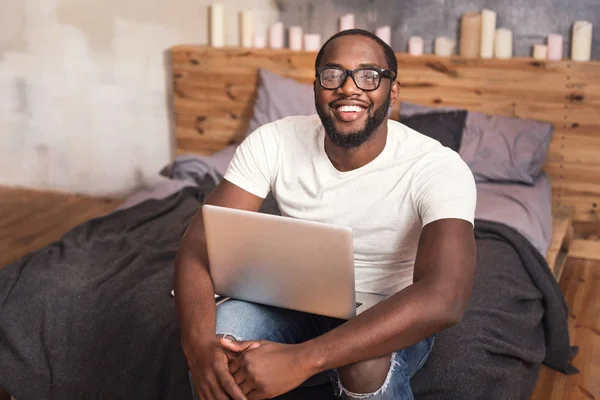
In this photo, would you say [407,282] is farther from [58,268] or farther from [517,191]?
[517,191]

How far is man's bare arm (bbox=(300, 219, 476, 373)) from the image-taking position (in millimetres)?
1563

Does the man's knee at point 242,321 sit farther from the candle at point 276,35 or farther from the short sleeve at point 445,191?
the candle at point 276,35

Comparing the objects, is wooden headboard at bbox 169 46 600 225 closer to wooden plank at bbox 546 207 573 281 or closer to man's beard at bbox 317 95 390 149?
wooden plank at bbox 546 207 573 281

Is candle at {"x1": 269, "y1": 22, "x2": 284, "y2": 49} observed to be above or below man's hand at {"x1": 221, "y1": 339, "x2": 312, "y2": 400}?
above

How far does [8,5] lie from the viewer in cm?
411

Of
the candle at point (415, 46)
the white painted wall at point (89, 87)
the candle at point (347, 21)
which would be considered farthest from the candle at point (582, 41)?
the white painted wall at point (89, 87)

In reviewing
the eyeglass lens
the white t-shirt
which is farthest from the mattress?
the eyeglass lens

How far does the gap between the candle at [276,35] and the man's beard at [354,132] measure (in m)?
1.95

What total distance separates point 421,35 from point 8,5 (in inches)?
81.7

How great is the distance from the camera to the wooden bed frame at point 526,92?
3.32m

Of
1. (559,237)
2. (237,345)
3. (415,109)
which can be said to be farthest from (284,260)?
(415,109)

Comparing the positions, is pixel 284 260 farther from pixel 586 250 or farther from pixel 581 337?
pixel 586 250

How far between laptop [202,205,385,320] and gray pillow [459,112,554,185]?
1.61 m

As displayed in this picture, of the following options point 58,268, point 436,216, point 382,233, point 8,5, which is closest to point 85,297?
point 58,268
